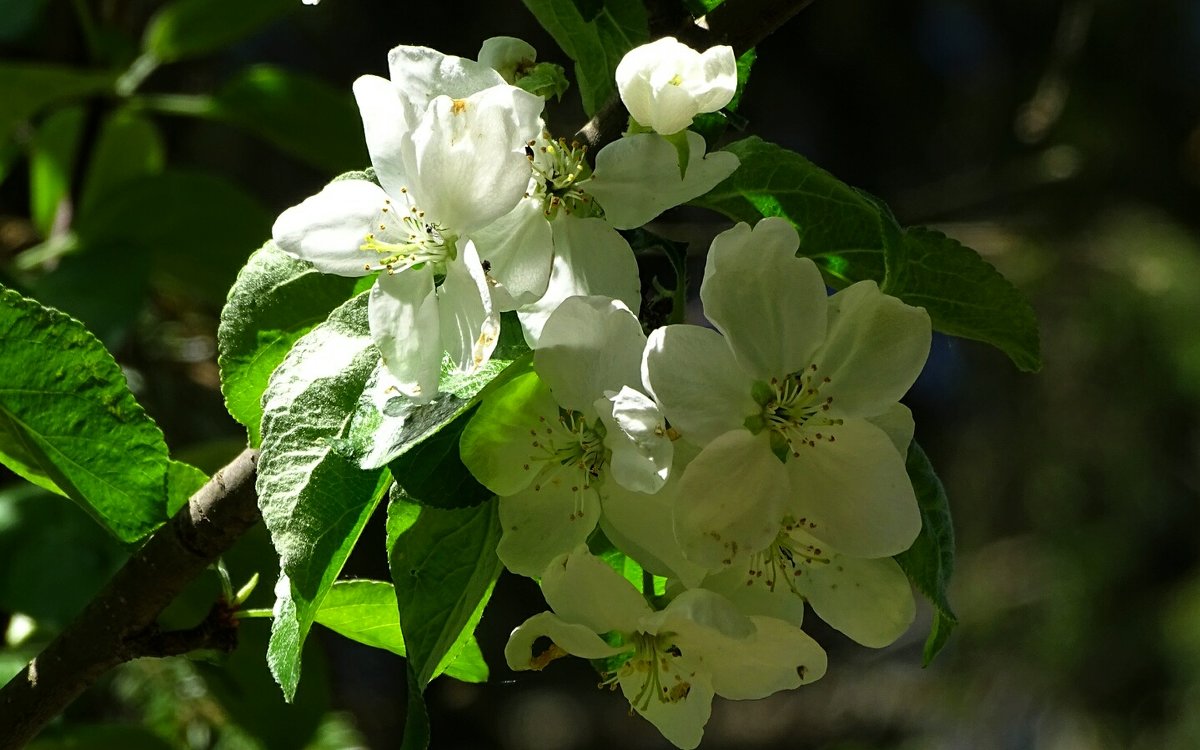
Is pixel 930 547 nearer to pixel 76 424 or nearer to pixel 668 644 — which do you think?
pixel 668 644

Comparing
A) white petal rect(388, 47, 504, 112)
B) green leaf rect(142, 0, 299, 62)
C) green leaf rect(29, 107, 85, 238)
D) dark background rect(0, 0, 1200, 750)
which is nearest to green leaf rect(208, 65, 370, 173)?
green leaf rect(142, 0, 299, 62)

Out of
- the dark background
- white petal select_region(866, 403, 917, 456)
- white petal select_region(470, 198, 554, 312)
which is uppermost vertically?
white petal select_region(470, 198, 554, 312)

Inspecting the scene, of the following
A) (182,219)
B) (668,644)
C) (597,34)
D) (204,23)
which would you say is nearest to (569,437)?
(668,644)

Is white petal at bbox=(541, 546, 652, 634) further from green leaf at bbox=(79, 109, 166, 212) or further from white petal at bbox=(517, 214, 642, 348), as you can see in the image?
green leaf at bbox=(79, 109, 166, 212)

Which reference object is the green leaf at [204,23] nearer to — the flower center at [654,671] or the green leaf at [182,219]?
the green leaf at [182,219]

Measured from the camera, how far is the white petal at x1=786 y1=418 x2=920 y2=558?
542mm

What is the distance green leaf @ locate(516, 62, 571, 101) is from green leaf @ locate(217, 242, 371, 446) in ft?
0.42

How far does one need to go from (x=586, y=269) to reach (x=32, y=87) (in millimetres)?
935

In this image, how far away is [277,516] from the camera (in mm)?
542

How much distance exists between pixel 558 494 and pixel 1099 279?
207cm

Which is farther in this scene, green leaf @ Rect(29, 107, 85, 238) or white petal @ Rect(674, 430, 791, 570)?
green leaf @ Rect(29, 107, 85, 238)

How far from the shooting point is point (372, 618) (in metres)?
0.69

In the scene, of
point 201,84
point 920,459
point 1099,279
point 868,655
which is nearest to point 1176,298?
point 1099,279

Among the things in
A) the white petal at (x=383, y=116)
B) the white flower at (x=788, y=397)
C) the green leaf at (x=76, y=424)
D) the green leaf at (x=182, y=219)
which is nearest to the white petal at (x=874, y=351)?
Answer: the white flower at (x=788, y=397)
